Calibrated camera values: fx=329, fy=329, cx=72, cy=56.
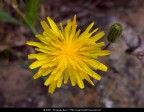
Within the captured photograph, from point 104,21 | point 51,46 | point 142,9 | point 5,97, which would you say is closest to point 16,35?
point 5,97

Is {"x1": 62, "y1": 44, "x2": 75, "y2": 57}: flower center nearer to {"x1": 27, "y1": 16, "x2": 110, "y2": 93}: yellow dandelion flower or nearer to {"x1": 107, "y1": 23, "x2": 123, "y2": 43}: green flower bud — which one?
{"x1": 27, "y1": 16, "x2": 110, "y2": 93}: yellow dandelion flower

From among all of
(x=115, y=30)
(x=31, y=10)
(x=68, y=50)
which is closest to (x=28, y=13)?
(x=31, y=10)

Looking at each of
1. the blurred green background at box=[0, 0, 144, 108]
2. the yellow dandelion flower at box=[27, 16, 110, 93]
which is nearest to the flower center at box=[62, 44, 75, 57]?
the yellow dandelion flower at box=[27, 16, 110, 93]

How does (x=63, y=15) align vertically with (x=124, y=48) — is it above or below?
above

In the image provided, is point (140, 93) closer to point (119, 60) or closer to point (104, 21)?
point (119, 60)

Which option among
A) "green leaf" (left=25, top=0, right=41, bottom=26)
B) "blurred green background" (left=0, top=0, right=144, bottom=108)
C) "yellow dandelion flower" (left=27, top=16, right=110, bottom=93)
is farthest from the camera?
"blurred green background" (left=0, top=0, right=144, bottom=108)

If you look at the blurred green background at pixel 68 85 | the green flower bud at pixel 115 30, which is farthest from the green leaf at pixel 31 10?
the green flower bud at pixel 115 30
